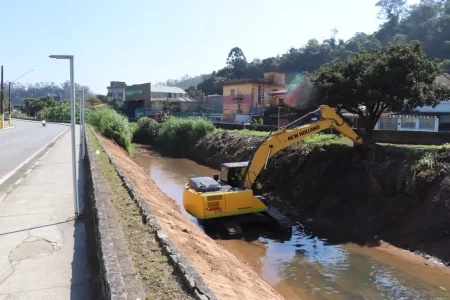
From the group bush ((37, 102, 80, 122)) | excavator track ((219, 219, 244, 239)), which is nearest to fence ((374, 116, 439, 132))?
excavator track ((219, 219, 244, 239))

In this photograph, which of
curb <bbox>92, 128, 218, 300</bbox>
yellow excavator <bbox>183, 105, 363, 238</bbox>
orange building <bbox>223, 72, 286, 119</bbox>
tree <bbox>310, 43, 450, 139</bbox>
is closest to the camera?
curb <bbox>92, 128, 218, 300</bbox>

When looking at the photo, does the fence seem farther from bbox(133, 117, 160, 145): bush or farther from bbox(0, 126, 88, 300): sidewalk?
bbox(133, 117, 160, 145): bush

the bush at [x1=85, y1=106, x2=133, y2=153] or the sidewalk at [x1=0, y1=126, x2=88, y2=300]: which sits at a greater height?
the bush at [x1=85, y1=106, x2=133, y2=153]

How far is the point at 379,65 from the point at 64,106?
7592 cm

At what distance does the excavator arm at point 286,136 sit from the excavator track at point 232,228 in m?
1.48

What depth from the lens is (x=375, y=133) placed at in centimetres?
2100

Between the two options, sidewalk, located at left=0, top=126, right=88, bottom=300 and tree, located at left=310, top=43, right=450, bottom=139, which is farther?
tree, located at left=310, top=43, right=450, bottom=139

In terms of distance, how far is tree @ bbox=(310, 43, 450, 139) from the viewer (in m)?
15.5

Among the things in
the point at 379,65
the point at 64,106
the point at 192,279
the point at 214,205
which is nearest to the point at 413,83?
the point at 379,65

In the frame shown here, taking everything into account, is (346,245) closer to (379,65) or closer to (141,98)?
(379,65)

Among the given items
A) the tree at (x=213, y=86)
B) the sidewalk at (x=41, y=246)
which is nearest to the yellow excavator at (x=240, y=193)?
the sidewalk at (x=41, y=246)

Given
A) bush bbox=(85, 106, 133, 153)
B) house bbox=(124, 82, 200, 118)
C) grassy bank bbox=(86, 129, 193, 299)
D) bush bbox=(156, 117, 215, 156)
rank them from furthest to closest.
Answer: house bbox=(124, 82, 200, 118), bush bbox=(156, 117, 215, 156), bush bbox=(85, 106, 133, 153), grassy bank bbox=(86, 129, 193, 299)

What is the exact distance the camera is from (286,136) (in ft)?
49.9

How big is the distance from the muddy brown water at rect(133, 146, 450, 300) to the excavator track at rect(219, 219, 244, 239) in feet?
0.66
